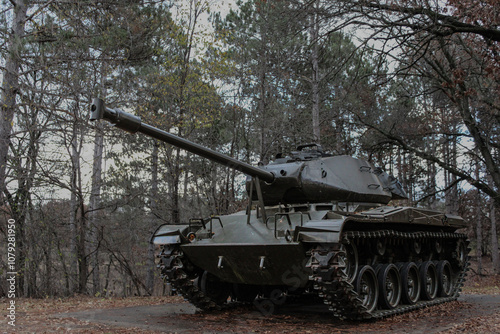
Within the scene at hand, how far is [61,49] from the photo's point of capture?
12461 millimetres

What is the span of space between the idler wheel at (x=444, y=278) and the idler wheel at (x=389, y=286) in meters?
2.12

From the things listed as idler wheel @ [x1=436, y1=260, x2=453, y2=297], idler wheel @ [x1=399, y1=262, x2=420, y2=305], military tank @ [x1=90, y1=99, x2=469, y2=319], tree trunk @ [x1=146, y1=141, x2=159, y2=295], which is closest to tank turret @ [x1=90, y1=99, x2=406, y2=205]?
military tank @ [x1=90, y1=99, x2=469, y2=319]

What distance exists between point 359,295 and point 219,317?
2447 millimetres

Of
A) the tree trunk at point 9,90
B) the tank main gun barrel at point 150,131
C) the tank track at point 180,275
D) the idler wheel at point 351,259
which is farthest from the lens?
the tree trunk at point 9,90

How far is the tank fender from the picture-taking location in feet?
29.8

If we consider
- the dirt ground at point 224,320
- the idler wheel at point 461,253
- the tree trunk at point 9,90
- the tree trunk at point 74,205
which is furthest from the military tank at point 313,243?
the tree trunk at point 9,90

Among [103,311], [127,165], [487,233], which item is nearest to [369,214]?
[103,311]

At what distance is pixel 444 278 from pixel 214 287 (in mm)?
5419

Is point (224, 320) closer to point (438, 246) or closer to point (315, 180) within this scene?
point (315, 180)

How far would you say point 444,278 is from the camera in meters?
11.8

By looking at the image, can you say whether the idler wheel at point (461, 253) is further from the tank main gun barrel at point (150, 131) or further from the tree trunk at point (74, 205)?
the tree trunk at point (74, 205)

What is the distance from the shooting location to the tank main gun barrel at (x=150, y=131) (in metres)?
5.93

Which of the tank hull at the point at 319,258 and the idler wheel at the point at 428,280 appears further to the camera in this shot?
the idler wheel at the point at 428,280

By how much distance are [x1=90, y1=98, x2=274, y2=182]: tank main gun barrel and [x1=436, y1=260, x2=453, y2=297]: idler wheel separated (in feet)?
16.1
